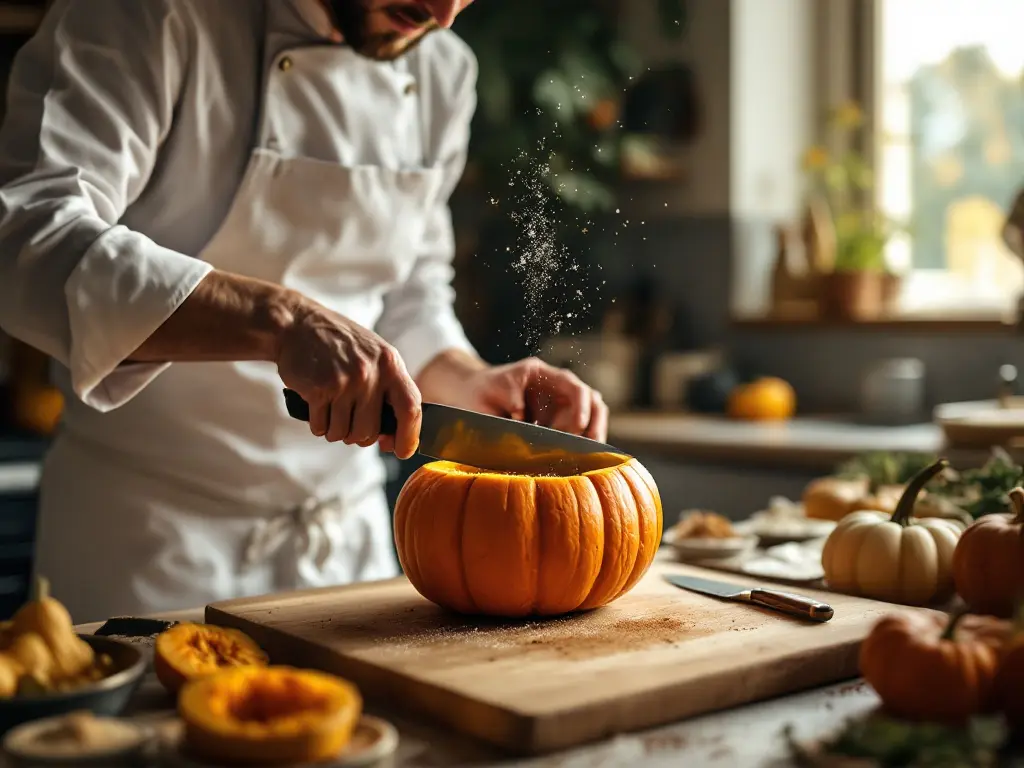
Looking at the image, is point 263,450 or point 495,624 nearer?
point 495,624

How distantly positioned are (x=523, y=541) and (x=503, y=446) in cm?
15

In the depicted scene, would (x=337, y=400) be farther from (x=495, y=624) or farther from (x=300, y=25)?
(x=300, y=25)

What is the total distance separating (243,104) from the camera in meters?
1.54

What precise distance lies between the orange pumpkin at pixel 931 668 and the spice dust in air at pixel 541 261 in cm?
52

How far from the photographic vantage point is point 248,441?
165 cm

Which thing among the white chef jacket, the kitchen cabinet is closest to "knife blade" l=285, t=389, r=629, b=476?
the white chef jacket

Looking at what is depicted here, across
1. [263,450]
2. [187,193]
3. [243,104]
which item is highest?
[243,104]

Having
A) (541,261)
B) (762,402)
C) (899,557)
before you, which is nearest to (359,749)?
(541,261)

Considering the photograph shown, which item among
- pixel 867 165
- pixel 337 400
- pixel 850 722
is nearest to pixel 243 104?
pixel 337 400

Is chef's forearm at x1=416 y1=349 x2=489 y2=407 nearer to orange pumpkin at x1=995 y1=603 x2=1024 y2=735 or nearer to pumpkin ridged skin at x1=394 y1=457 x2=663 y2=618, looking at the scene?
pumpkin ridged skin at x1=394 y1=457 x2=663 y2=618

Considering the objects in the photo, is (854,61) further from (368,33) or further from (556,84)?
(368,33)

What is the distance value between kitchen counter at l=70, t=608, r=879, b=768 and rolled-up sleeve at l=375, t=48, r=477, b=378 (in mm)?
868

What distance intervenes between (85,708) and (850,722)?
22.2 inches

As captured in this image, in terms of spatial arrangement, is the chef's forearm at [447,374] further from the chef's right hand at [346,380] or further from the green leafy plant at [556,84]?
the green leafy plant at [556,84]
